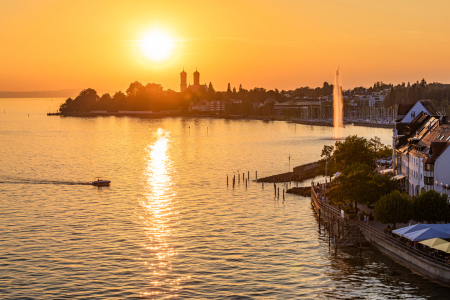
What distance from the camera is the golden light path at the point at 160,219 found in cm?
5219

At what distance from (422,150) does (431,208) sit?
1369 cm

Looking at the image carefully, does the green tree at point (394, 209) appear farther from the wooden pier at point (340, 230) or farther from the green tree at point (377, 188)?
the green tree at point (377, 188)

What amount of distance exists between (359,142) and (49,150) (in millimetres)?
127778

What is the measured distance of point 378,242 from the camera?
2226 inches

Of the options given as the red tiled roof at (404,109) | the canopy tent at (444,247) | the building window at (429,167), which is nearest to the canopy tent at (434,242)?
the canopy tent at (444,247)

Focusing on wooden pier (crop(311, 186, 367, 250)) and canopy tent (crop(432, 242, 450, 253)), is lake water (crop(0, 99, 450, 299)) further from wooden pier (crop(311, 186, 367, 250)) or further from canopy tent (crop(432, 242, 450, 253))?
canopy tent (crop(432, 242, 450, 253))

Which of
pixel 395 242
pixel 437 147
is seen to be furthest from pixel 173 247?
pixel 437 147

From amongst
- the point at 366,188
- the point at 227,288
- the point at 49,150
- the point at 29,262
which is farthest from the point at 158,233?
the point at 49,150

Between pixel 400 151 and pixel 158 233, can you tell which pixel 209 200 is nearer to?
pixel 158 233

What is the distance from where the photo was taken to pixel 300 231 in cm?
6925

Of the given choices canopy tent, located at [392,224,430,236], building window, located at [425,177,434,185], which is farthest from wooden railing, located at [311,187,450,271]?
building window, located at [425,177,434,185]

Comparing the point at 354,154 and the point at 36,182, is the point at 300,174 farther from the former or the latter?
the point at 36,182

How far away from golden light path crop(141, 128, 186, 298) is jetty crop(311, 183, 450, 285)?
18.7 m

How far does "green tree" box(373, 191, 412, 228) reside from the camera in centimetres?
5566
